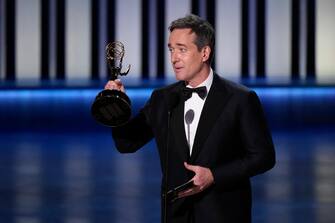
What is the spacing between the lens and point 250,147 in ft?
10.5

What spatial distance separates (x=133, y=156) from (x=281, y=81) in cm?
946

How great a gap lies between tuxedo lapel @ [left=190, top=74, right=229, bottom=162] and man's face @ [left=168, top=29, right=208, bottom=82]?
9 cm

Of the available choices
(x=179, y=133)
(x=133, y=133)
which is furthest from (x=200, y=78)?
(x=133, y=133)

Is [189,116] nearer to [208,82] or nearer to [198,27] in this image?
[208,82]

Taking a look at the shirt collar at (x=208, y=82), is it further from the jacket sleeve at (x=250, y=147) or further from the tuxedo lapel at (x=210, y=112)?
the jacket sleeve at (x=250, y=147)

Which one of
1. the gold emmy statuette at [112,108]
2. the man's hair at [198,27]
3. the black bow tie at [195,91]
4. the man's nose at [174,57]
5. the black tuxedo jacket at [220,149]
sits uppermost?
the man's hair at [198,27]

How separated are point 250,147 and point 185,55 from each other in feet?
1.12

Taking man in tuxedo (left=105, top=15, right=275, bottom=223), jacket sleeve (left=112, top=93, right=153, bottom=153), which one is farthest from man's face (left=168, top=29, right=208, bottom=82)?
jacket sleeve (left=112, top=93, right=153, bottom=153)

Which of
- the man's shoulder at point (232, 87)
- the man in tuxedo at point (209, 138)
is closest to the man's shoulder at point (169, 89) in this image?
the man in tuxedo at point (209, 138)

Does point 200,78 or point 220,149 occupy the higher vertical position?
point 200,78

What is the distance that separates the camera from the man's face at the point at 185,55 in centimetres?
313

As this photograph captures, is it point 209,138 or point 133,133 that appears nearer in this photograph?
point 209,138

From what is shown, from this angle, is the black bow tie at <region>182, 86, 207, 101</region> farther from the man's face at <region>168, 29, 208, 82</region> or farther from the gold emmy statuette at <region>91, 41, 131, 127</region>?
the gold emmy statuette at <region>91, 41, 131, 127</region>

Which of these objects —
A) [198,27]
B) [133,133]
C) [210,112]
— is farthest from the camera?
[133,133]
